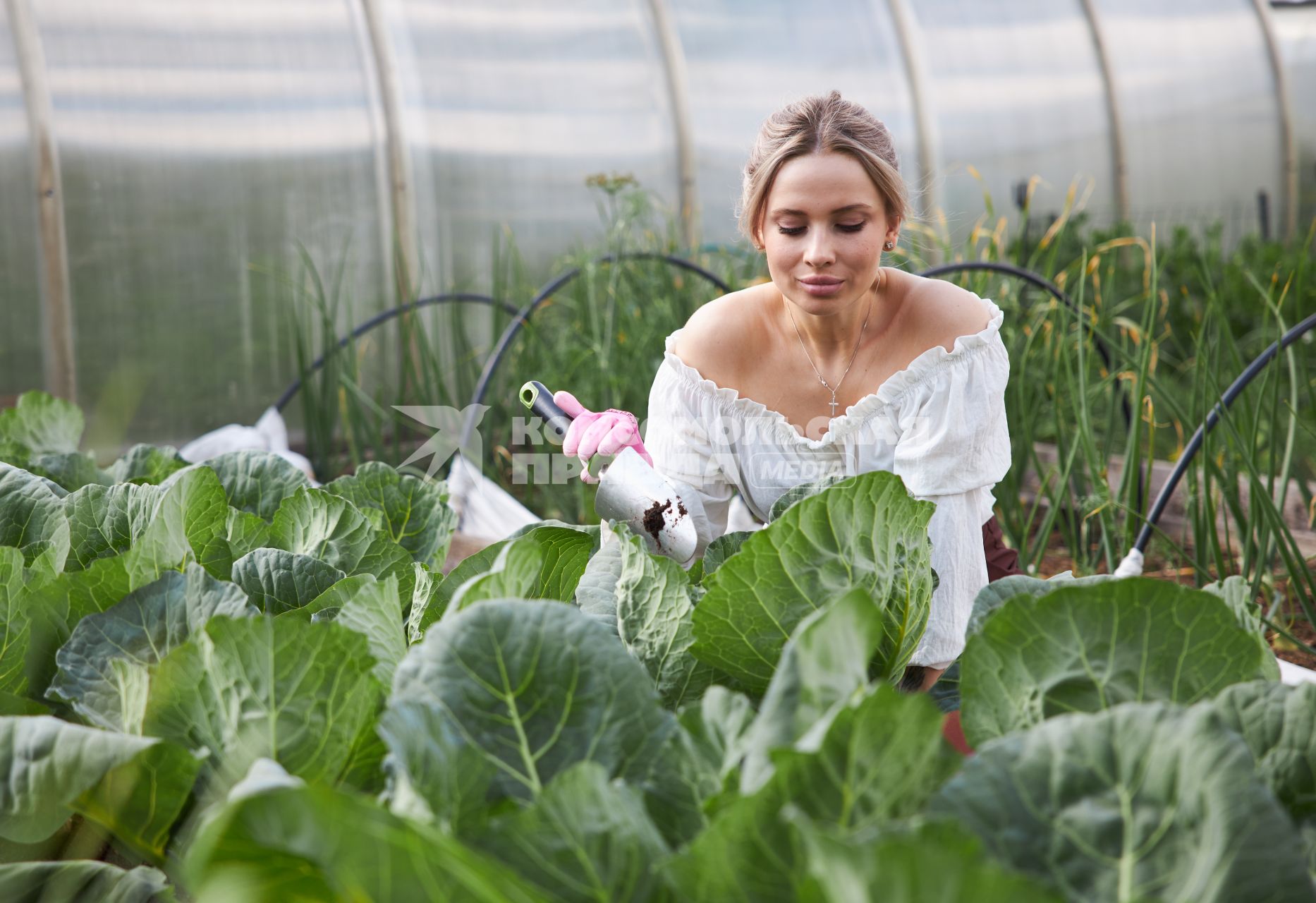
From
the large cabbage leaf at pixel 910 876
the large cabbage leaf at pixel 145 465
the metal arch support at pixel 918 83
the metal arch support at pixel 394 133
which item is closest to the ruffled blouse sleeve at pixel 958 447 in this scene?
the large cabbage leaf at pixel 145 465

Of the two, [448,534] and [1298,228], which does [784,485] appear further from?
[1298,228]

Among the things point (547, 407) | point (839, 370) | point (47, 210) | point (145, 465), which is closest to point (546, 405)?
point (547, 407)

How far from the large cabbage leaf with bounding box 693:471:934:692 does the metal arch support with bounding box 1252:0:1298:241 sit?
623cm

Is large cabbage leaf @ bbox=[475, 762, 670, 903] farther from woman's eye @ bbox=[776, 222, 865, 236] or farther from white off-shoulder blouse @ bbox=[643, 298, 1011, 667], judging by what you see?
woman's eye @ bbox=[776, 222, 865, 236]

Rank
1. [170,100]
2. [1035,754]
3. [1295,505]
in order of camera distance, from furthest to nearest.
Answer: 1. [170,100]
2. [1295,505]
3. [1035,754]

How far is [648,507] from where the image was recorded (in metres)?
0.91

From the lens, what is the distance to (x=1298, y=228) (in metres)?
5.73

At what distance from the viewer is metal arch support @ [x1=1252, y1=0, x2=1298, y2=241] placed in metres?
5.80

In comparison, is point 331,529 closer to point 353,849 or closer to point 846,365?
point 353,849

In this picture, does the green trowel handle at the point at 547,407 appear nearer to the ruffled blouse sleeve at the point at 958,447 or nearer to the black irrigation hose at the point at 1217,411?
the ruffled blouse sleeve at the point at 958,447

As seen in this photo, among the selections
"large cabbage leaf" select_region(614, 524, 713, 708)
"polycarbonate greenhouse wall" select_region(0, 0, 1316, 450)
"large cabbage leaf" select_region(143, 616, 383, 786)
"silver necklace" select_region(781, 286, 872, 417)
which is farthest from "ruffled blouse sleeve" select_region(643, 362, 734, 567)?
"polycarbonate greenhouse wall" select_region(0, 0, 1316, 450)

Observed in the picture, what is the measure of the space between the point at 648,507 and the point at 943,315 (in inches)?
31.2

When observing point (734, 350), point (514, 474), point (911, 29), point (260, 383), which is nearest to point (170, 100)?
point (260, 383)

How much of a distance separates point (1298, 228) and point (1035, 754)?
6376 millimetres
